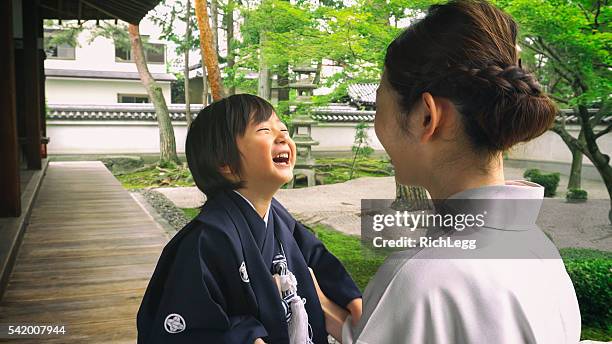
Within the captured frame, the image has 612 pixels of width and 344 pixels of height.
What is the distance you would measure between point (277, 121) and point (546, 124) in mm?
679

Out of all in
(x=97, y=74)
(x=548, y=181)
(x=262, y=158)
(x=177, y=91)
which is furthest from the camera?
(x=177, y=91)

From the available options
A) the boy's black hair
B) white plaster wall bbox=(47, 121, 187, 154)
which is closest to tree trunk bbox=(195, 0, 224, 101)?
the boy's black hair

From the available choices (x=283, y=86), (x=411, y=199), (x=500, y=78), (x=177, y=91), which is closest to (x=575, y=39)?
(x=411, y=199)

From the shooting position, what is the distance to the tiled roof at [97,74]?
660 inches

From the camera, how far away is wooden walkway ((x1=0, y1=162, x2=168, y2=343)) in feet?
7.77

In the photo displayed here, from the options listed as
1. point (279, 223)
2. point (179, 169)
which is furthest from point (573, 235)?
point (179, 169)

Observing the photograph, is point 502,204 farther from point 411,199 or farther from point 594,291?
point 411,199

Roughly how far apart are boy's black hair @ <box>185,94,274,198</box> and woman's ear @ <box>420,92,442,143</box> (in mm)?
609

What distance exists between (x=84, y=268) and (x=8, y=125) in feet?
4.64

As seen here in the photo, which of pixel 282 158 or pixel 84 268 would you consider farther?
pixel 84 268

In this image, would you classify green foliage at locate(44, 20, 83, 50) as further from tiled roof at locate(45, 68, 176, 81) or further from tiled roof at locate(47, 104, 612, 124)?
tiled roof at locate(47, 104, 612, 124)

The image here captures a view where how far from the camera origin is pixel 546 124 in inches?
25.4

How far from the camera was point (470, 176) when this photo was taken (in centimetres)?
63

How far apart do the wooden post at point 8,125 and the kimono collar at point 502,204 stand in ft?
12.8
